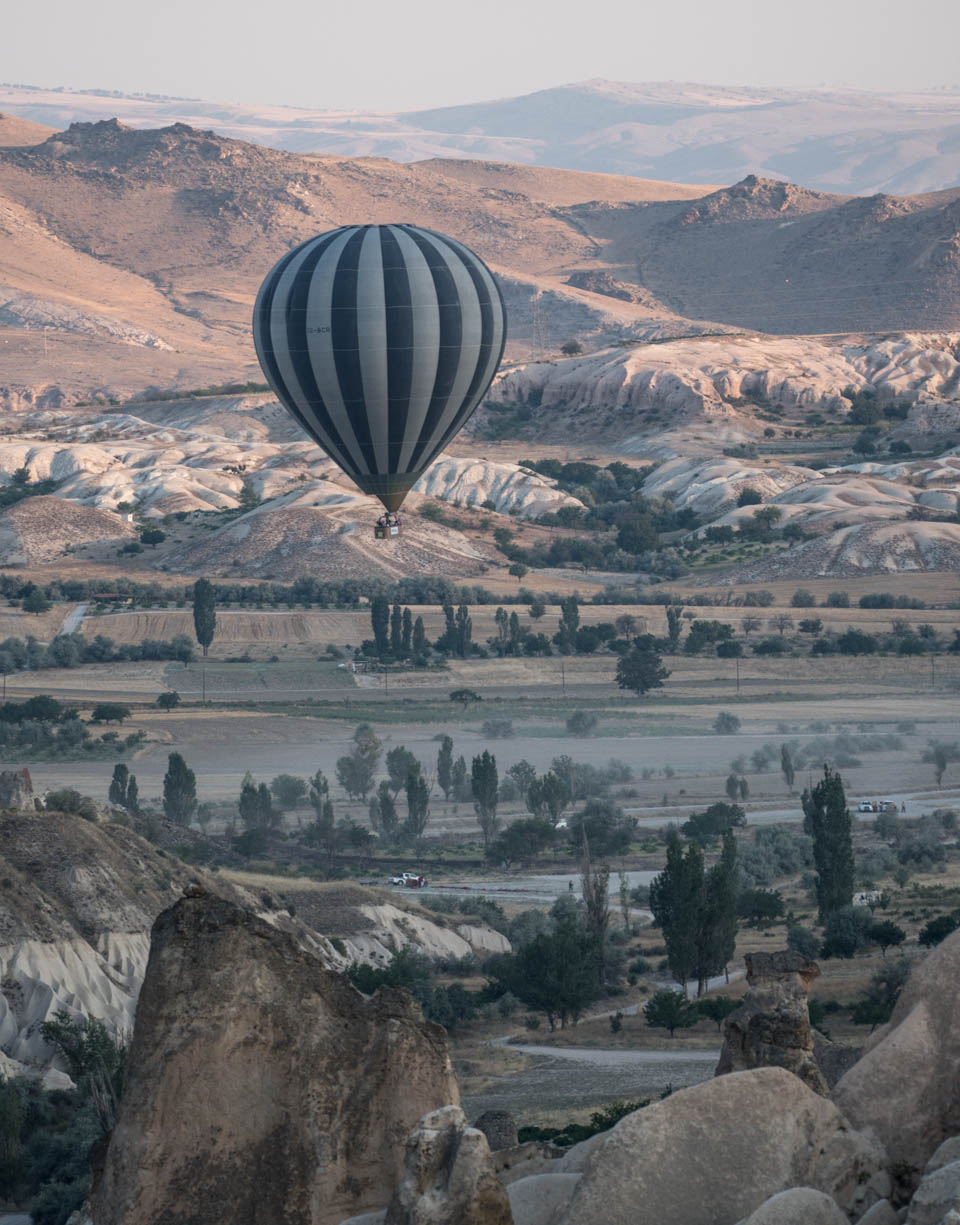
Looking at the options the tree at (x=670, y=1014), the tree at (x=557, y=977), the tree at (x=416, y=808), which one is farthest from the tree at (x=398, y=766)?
the tree at (x=670, y=1014)

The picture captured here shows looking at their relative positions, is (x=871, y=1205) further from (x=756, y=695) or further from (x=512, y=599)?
(x=512, y=599)

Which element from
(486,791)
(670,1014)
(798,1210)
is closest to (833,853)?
(670,1014)

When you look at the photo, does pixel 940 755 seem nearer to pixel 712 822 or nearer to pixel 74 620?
pixel 712 822

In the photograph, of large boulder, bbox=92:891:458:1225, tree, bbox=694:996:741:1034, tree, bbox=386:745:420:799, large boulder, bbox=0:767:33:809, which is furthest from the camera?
tree, bbox=386:745:420:799

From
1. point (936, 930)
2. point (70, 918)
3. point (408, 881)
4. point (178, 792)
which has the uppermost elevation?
point (70, 918)

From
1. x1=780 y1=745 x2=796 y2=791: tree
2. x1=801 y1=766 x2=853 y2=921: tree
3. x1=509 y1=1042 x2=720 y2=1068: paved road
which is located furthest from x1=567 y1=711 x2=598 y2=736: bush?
x1=509 y1=1042 x2=720 y2=1068: paved road

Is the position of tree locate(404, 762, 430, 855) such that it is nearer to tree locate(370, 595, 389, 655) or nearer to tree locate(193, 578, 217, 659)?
tree locate(370, 595, 389, 655)
